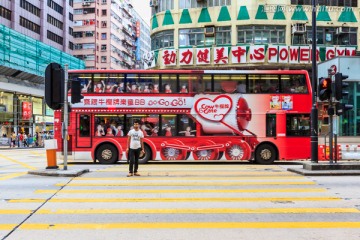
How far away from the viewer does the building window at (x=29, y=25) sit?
62531mm

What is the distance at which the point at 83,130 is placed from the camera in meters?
19.0

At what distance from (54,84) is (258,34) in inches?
865

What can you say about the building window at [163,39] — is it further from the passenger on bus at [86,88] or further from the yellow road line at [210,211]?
the yellow road line at [210,211]

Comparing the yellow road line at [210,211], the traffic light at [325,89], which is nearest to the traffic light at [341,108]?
the traffic light at [325,89]

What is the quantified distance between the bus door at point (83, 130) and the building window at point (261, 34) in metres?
17.3

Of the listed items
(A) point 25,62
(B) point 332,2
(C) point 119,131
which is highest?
(B) point 332,2

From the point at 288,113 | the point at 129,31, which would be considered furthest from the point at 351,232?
the point at 129,31

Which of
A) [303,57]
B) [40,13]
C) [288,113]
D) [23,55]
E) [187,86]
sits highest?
[40,13]

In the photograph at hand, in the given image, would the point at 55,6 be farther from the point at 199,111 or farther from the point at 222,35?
the point at 199,111

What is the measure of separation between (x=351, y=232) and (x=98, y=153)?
1415cm

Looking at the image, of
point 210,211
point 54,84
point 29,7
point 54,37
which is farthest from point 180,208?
point 54,37

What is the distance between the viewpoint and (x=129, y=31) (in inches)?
4692

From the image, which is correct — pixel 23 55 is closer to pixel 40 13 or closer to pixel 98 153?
pixel 40 13

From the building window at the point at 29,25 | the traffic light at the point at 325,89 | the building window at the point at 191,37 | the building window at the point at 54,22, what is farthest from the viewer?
the building window at the point at 54,22
